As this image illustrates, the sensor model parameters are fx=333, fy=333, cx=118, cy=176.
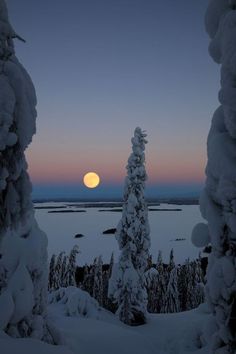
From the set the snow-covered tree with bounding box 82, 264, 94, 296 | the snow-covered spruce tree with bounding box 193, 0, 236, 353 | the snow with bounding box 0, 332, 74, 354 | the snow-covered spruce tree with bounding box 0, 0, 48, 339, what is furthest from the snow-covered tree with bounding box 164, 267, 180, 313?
the snow-covered spruce tree with bounding box 193, 0, 236, 353

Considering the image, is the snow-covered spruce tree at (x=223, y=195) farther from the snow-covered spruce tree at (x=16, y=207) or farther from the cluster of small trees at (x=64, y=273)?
the cluster of small trees at (x=64, y=273)

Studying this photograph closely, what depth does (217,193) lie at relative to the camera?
174 inches

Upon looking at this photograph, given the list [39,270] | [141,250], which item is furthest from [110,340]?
[141,250]

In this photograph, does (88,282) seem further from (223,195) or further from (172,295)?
(223,195)

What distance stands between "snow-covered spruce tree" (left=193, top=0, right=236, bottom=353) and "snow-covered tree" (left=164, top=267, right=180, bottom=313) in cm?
2695

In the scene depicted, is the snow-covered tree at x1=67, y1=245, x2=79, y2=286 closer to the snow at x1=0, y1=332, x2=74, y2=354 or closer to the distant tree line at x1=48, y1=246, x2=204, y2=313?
the distant tree line at x1=48, y1=246, x2=204, y2=313

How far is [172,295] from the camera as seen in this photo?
101ft

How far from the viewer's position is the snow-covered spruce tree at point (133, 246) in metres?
22.3

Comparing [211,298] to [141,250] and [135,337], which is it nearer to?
[135,337]

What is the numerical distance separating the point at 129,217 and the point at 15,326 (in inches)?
685

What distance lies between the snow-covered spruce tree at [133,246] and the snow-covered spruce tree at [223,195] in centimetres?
1833

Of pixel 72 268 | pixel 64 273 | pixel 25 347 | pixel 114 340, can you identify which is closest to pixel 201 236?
pixel 25 347

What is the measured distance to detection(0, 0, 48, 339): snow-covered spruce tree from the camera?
5.66 m

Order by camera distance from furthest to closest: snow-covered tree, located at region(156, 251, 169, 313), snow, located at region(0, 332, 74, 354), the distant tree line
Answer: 1. snow-covered tree, located at region(156, 251, 169, 313)
2. the distant tree line
3. snow, located at region(0, 332, 74, 354)
